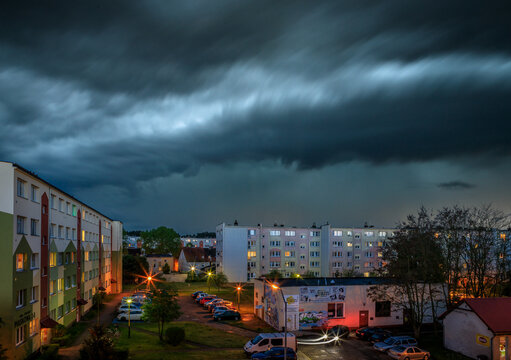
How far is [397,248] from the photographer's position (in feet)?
138

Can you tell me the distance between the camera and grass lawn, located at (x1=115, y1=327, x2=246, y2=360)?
3070 cm

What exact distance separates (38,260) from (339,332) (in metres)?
28.7

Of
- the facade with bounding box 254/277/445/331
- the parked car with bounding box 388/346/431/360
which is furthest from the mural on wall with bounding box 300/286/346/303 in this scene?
the parked car with bounding box 388/346/431/360

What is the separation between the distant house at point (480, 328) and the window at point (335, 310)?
10.2 meters

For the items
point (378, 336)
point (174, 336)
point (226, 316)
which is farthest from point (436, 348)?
point (174, 336)

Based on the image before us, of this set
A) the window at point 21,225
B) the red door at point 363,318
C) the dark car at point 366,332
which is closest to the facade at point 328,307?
the red door at point 363,318

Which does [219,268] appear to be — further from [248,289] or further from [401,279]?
[401,279]

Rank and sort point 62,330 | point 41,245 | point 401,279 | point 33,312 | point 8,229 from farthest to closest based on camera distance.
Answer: point 401,279
point 62,330
point 41,245
point 33,312
point 8,229

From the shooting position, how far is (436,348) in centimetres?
3572

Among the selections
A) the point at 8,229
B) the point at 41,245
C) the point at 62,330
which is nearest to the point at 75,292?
the point at 62,330

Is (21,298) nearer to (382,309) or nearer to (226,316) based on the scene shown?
(226,316)

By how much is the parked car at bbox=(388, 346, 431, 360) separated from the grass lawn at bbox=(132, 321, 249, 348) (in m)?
13.1

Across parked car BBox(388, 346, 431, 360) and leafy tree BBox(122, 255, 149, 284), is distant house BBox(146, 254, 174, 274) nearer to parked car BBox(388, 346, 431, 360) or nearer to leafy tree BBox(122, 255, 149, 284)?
leafy tree BBox(122, 255, 149, 284)

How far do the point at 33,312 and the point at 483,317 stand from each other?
1445 inches
